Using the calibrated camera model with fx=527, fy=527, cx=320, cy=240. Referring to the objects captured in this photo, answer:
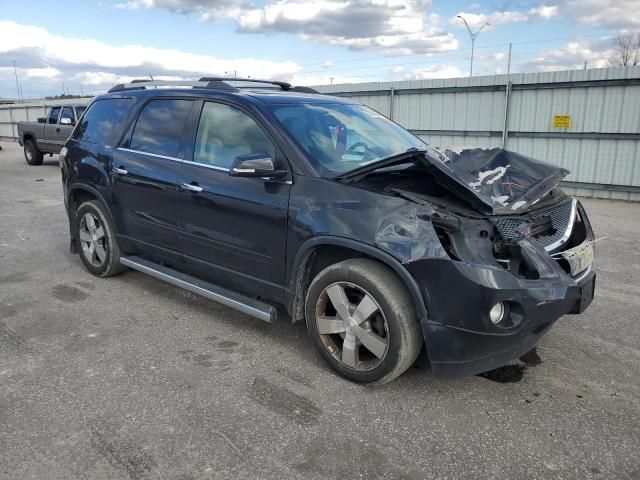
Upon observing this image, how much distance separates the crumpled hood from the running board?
1.50m

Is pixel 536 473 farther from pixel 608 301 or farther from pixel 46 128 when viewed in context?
pixel 46 128

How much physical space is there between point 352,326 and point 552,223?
1.48 metres

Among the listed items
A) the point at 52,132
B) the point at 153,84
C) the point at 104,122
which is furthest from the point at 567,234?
the point at 52,132

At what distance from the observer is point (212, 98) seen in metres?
4.08

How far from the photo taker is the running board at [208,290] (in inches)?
145

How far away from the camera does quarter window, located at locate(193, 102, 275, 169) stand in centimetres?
375

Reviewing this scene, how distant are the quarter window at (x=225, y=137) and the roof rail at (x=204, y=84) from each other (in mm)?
250

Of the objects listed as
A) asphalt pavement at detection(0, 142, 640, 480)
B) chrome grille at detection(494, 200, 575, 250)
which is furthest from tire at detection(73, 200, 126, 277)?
chrome grille at detection(494, 200, 575, 250)

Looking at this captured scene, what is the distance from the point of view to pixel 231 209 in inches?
149

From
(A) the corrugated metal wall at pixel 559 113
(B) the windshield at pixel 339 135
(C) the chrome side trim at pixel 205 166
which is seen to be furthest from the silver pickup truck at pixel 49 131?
(B) the windshield at pixel 339 135

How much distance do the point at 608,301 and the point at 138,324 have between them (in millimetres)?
4152

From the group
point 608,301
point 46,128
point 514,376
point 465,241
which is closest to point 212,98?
point 465,241

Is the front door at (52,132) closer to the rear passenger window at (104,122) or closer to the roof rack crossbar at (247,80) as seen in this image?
the rear passenger window at (104,122)

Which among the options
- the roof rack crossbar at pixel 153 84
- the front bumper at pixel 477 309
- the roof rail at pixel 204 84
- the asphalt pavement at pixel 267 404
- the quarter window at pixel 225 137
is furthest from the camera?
the roof rack crossbar at pixel 153 84
